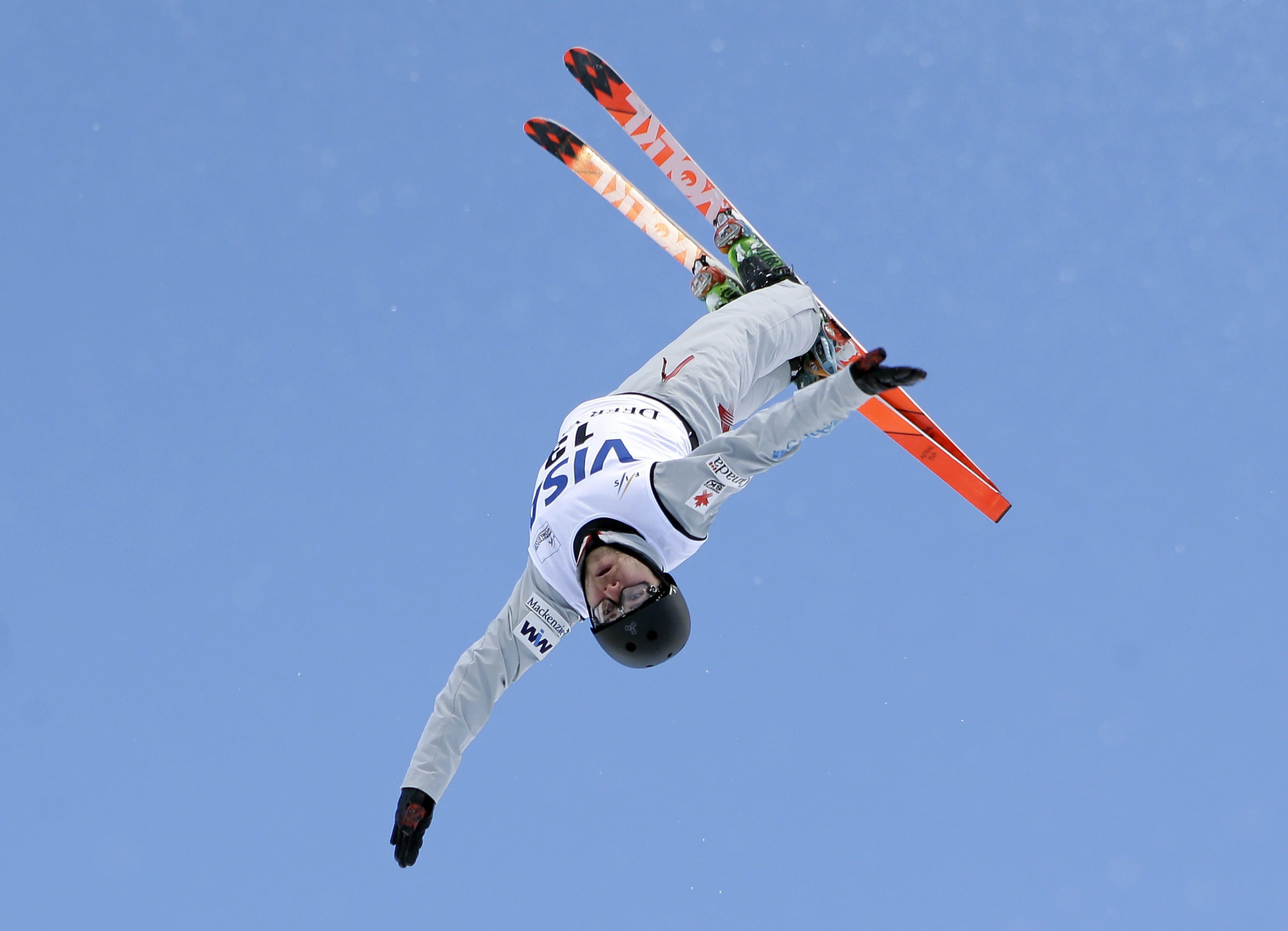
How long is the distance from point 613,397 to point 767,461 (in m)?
1.09

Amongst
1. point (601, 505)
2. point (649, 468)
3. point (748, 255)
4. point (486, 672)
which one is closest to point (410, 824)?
point (486, 672)

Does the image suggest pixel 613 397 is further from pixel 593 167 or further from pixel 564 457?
pixel 593 167

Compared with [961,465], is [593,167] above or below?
Answer: above

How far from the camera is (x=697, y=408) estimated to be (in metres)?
5.50

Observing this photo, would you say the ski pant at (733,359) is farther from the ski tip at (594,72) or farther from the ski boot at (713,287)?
the ski tip at (594,72)

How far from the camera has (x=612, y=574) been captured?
15.4 ft

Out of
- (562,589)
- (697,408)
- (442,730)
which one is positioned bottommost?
(442,730)

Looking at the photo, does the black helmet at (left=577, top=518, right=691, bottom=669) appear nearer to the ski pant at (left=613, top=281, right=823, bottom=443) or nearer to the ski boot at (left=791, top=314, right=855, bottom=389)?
the ski pant at (left=613, top=281, right=823, bottom=443)

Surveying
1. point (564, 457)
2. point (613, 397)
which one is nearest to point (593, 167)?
point (613, 397)

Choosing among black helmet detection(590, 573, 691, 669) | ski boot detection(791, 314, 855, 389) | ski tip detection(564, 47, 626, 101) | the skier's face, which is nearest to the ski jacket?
the skier's face

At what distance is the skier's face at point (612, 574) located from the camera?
4.69m

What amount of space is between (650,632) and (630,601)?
0.48ft

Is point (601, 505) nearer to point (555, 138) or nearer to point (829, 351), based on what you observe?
point (829, 351)

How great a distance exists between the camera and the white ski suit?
462 centimetres
